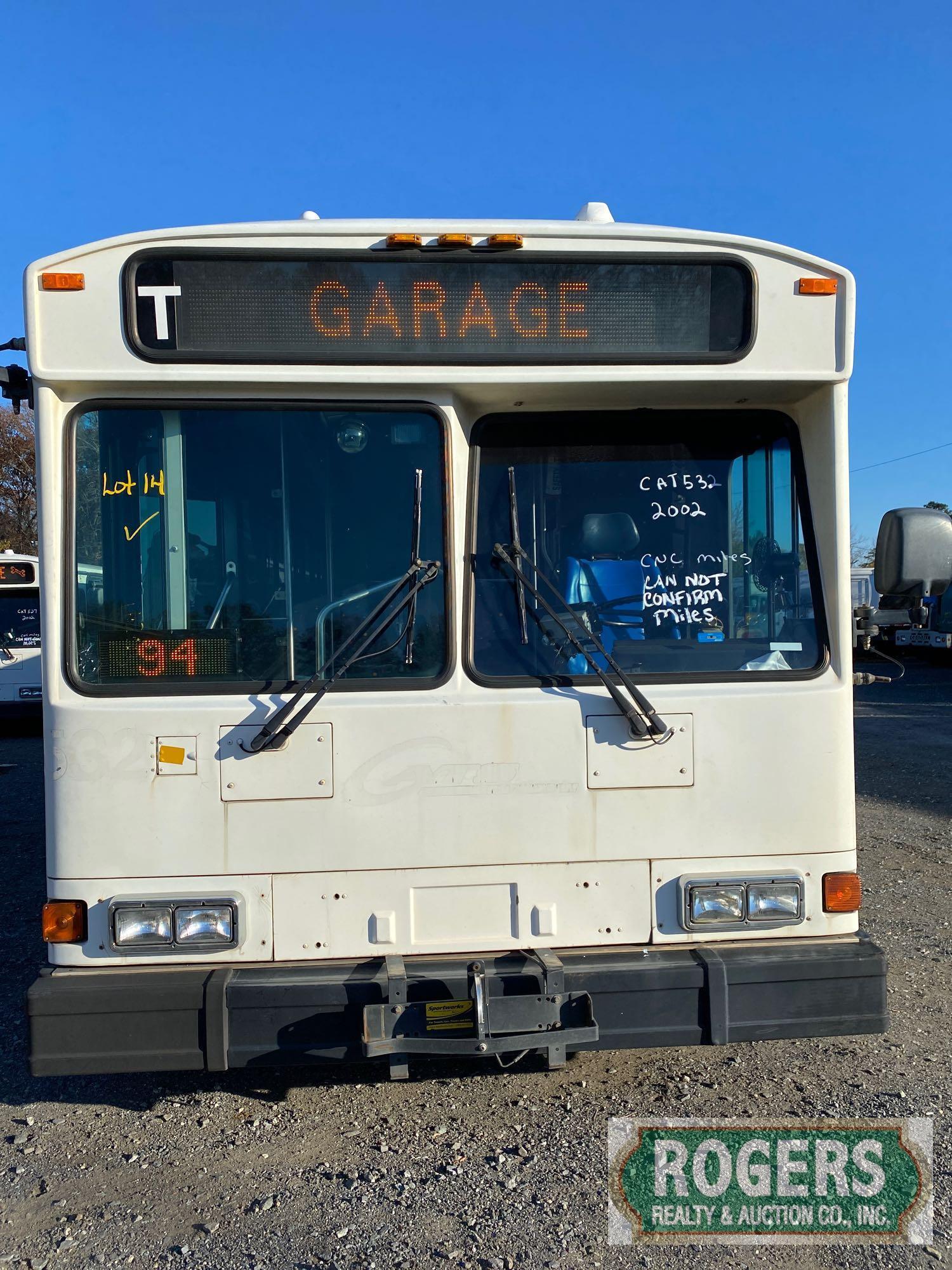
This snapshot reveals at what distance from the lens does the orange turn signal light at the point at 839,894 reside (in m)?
3.45

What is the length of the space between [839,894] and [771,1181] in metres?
0.93

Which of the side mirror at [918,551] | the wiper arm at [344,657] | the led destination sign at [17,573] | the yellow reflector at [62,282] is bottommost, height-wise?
the wiper arm at [344,657]

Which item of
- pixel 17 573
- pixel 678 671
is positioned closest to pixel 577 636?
pixel 678 671

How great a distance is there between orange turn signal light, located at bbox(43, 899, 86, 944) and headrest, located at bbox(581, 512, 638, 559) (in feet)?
6.61

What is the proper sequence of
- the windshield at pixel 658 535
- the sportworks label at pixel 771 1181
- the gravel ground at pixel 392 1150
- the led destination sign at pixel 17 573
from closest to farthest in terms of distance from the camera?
the gravel ground at pixel 392 1150, the sportworks label at pixel 771 1181, the windshield at pixel 658 535, the led destination sign at pixel 17 573

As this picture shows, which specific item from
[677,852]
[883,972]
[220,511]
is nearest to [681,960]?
[677,852]

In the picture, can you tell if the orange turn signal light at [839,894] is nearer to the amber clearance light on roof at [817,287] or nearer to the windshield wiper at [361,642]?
the windshield wiper at [361,642]

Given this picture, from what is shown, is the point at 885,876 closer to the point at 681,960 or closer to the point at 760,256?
the point at 681,960

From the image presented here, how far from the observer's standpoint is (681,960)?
3.31 metres

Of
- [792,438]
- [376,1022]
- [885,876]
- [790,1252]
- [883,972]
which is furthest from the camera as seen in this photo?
[885,876]

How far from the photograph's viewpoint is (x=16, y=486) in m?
32.7

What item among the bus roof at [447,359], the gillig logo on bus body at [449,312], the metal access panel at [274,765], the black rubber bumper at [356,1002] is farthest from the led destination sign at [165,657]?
the gillig logo on bus body at [449,312]

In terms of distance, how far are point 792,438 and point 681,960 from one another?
71.9 inches

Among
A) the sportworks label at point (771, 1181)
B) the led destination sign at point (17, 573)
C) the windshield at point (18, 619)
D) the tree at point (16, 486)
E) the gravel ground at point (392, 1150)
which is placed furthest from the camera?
the tree at point (16, 486)
